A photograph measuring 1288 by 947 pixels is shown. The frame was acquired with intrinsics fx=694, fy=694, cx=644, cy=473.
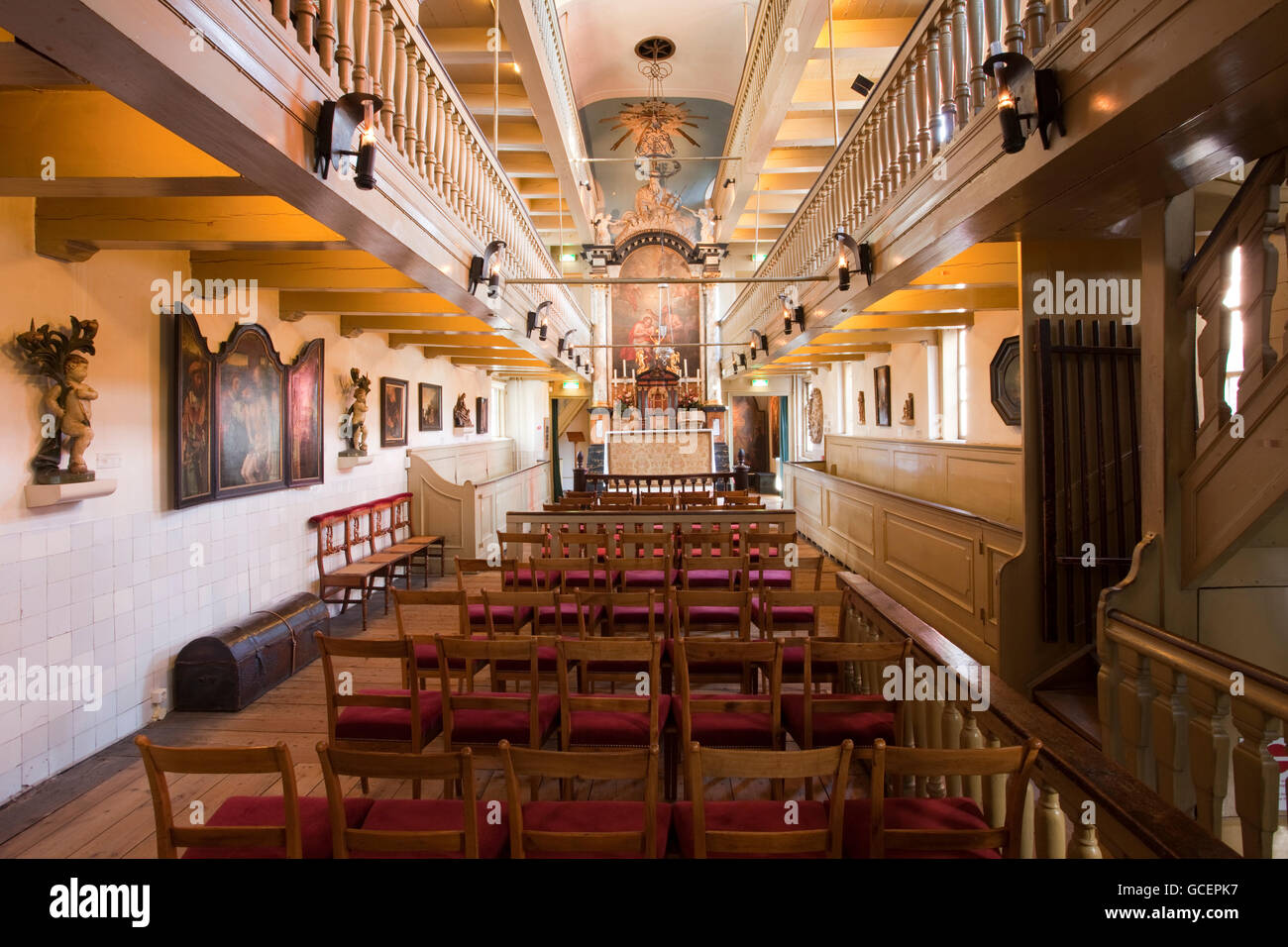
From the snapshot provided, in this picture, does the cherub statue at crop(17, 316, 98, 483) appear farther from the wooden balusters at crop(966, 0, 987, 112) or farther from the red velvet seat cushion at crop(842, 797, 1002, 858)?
the wooden balusters at crop(966, 0, 987, 112)

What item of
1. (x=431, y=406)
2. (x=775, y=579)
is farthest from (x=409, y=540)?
(x=775, y=579)

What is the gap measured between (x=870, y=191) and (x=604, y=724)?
4.27m

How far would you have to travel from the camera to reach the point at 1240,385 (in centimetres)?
305

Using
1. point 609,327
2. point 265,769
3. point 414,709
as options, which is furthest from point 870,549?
point 609,327

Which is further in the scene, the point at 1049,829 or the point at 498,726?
the point at 498,726

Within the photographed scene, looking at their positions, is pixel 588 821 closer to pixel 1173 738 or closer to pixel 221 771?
pixel 221 771

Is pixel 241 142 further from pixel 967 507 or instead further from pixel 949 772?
pixel 967 507

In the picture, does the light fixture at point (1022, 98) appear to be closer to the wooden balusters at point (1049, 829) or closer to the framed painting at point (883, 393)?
the wooden balusters at point (1049, 829)

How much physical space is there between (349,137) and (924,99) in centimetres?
332

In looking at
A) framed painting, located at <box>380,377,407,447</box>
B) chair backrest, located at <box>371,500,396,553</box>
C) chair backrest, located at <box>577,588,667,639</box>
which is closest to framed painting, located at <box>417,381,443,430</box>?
framed painting, located at <box>380,377,407,447</box>

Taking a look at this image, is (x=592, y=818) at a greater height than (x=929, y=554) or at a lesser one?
lesser

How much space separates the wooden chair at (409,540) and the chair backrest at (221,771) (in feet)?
20.1

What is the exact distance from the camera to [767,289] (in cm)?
996

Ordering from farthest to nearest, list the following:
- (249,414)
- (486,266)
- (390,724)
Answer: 1. (249,414)
2. (486,266)
3. (390,724)
